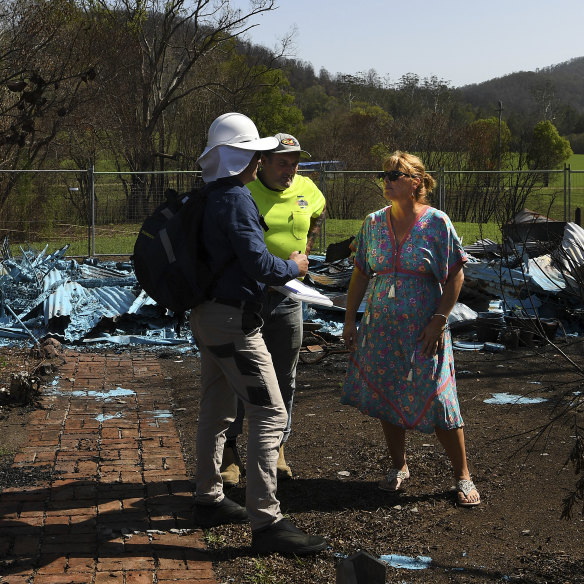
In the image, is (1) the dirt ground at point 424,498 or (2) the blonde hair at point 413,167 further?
(2) the blonde hair at point 413,167

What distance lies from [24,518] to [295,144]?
2.40 meters

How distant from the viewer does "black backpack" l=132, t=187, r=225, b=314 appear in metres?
3.92

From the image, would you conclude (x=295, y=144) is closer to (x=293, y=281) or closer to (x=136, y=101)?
(x=293, y=281)

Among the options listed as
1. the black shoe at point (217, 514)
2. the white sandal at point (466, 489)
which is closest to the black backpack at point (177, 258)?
the black shoe at point (217, 514)

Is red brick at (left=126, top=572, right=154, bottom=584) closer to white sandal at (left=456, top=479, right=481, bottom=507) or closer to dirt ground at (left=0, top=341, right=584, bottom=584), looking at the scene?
dirt ground at (left=0, top=341, right=584, bottom=584)

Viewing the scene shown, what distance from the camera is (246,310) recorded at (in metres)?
4.00

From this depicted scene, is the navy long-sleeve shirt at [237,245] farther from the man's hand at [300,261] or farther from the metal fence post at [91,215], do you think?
the metal fence post at [91,215]

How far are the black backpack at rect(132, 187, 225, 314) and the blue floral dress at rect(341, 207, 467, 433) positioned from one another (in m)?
1.11

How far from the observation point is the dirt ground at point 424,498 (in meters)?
3.87

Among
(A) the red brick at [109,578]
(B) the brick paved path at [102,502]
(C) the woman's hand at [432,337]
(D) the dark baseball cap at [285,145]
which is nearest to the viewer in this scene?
(A) the red brick at [109,578]

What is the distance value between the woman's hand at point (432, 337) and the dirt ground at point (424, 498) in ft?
1.72

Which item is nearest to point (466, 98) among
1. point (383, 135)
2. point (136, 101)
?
point (383, 135)

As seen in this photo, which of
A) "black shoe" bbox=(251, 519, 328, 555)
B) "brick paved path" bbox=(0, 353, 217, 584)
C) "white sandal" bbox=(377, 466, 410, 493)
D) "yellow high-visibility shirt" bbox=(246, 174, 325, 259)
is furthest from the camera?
"white sandal" bbox=(377, 466, 410, 493)

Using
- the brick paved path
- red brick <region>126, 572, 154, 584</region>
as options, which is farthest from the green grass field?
red brick <region>126, 572, 154, 584</region>
